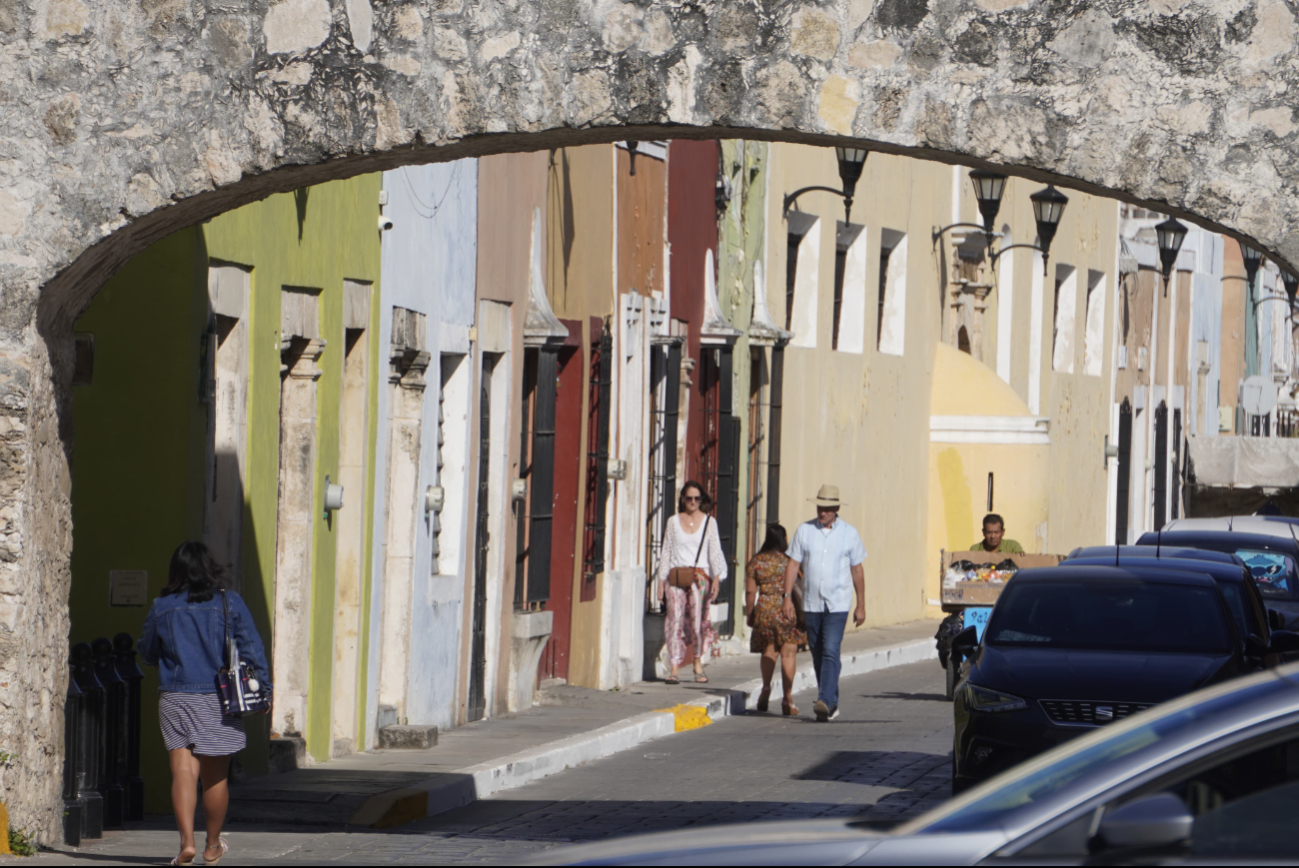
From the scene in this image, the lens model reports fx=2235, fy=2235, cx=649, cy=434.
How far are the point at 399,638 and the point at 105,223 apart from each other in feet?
22.2

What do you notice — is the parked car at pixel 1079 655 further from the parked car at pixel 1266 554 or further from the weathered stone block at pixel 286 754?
the parked car at pixel 1266 554

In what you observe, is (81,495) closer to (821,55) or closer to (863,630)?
(821,55)

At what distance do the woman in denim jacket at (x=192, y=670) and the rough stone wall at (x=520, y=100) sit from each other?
51 centimetres

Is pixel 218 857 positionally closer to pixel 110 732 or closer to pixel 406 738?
pixel 110 732

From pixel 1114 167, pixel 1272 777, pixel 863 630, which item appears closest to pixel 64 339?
pixel 1114 167

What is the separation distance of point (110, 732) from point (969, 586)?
9.91 meters

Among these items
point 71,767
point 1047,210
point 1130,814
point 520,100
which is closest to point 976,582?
point 1047,210

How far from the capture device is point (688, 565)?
20.4 metres

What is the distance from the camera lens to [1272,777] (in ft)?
14.6

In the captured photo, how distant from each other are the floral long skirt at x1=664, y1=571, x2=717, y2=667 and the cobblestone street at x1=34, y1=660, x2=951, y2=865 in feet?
6.99

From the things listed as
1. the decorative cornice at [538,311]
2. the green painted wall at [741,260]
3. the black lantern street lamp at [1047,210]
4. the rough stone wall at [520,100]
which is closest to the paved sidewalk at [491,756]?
the rough stone wall at [520,100]

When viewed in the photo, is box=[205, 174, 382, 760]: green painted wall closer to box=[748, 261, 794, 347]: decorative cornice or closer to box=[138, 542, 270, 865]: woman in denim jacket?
box=[138, 542, 270, 865]: woman in denim jacket

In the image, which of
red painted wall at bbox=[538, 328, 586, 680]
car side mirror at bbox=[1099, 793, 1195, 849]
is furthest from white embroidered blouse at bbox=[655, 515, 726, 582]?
car side mirror at bbox=[1099, 793, 1195, 849]

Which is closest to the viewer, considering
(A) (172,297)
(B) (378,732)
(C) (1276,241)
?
(C) (1276,241)
